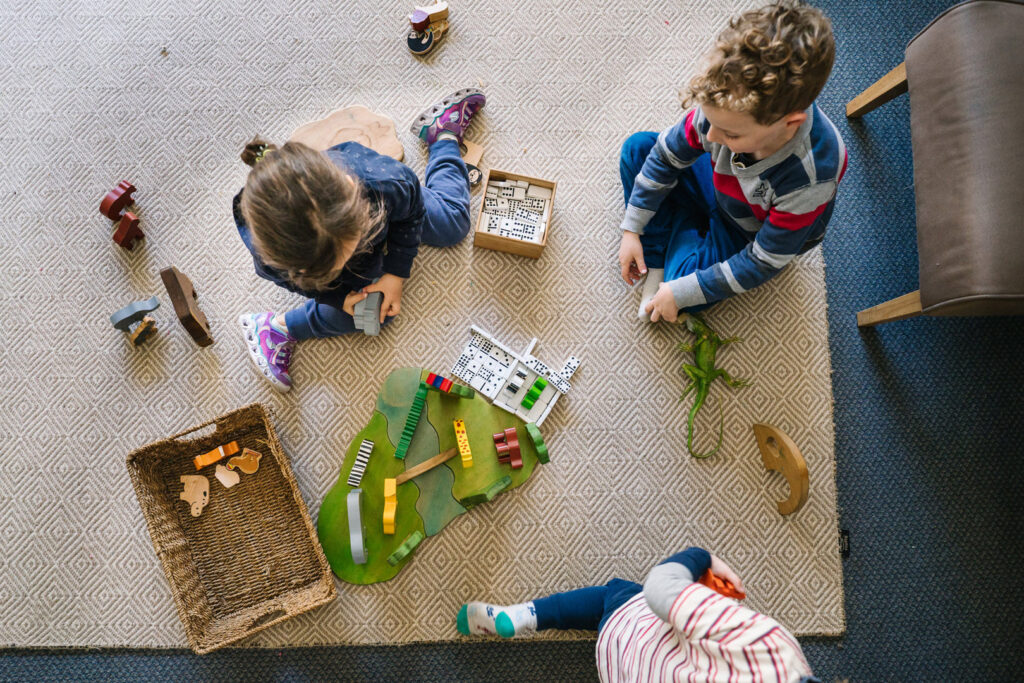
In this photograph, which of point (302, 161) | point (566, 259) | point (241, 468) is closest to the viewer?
point (302, 161)

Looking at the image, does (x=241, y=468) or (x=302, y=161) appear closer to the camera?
(x=302, y=161)

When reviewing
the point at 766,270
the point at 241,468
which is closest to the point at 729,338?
the point at 766,270

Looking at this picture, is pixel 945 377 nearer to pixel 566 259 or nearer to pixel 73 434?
pixel 566 259

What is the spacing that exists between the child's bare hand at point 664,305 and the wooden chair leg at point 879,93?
0.56 m

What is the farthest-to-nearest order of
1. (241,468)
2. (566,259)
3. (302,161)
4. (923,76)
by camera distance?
1. (566,259)
2. (241,468)
3. (923,76)
4. (302,161)

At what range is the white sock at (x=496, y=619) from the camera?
1083mm

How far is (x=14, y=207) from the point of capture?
126cm

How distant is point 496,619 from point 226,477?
54 centimetres

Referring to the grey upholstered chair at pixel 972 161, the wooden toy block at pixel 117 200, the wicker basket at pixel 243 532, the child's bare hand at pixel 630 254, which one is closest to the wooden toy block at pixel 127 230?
the wooden toy block at pixel 117 200

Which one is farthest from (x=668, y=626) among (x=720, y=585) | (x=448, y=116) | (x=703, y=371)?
(x=448, y=116)

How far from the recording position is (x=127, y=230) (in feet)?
3.99

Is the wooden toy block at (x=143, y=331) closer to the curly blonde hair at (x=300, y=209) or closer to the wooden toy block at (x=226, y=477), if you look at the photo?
the wooden toy block at (x=226, y=477)

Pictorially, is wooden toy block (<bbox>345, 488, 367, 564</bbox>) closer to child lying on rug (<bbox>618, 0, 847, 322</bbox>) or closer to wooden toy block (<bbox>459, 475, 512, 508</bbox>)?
wooden toy block (<bbox>459, 475, 512, 508</bbox>)

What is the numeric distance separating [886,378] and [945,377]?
11 cm
